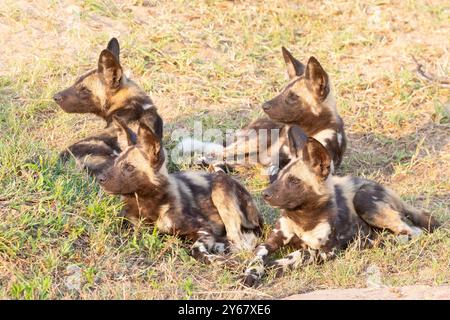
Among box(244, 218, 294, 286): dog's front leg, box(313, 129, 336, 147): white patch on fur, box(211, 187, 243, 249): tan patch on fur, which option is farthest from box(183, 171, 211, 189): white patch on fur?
box(313, 129, 336, 147): white patch on fur

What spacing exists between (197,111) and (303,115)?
145cm

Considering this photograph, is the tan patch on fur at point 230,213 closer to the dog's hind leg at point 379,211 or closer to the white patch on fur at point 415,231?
the dog's hind leg at point 379,211

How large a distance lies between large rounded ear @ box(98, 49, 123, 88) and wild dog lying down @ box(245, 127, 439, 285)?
5.75 ft

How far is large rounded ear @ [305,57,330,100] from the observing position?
750 cm

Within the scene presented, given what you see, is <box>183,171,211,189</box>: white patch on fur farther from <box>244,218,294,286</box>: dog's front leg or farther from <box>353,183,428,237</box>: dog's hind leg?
<box>353,183,428,237</box>: dog's hind leg

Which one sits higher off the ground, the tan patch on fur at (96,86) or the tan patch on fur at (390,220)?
the tan patch on fur at (96,86)

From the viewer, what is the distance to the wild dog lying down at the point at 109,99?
757 centimetres

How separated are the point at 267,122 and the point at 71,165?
1829mm

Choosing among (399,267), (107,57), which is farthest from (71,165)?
(399,267)

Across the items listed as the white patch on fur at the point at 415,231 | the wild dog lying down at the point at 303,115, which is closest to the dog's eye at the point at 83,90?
the wild dog lying down at the point at 303,115

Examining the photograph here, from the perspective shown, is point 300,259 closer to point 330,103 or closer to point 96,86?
point 330,103

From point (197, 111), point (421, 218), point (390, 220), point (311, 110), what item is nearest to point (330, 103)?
point (311, 110)

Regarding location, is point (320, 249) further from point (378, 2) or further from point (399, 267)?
point (378, 2)

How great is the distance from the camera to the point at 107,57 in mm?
7539
